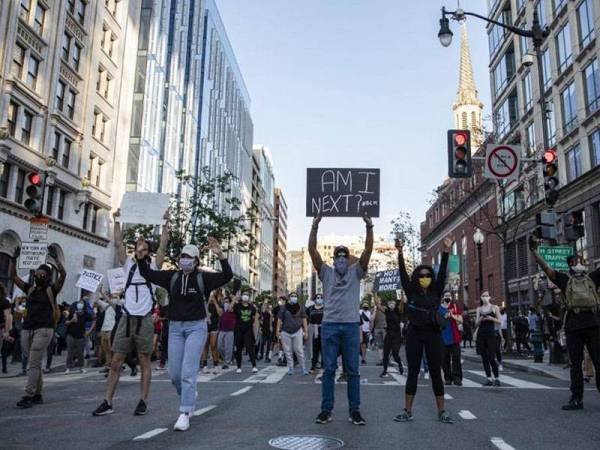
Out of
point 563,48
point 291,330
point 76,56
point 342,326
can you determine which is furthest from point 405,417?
point 563,48

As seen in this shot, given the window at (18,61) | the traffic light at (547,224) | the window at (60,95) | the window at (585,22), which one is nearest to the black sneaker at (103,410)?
the traffic light at (547,224)

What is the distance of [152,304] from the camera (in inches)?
295

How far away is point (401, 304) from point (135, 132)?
29.0 meters

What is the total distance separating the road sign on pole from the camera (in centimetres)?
1445

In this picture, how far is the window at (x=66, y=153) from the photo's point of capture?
3025cm

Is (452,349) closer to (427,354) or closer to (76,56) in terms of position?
(427,354)

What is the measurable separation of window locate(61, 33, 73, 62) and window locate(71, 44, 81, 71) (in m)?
0.47

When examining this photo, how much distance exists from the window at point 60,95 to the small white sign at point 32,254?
1933 cm

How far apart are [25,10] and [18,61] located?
2498mm

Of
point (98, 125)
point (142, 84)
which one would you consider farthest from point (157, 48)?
point (98, 125)

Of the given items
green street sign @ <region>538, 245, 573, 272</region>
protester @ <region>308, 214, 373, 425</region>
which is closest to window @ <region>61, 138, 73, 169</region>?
green street sign @ <region>538, 245, 573, 272</region>

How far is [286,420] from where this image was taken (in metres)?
6.89

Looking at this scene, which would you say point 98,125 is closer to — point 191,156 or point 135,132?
point 135,132

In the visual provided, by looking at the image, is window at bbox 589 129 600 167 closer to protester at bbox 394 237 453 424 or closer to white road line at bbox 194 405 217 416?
protester at bbox 394 237 453 424
